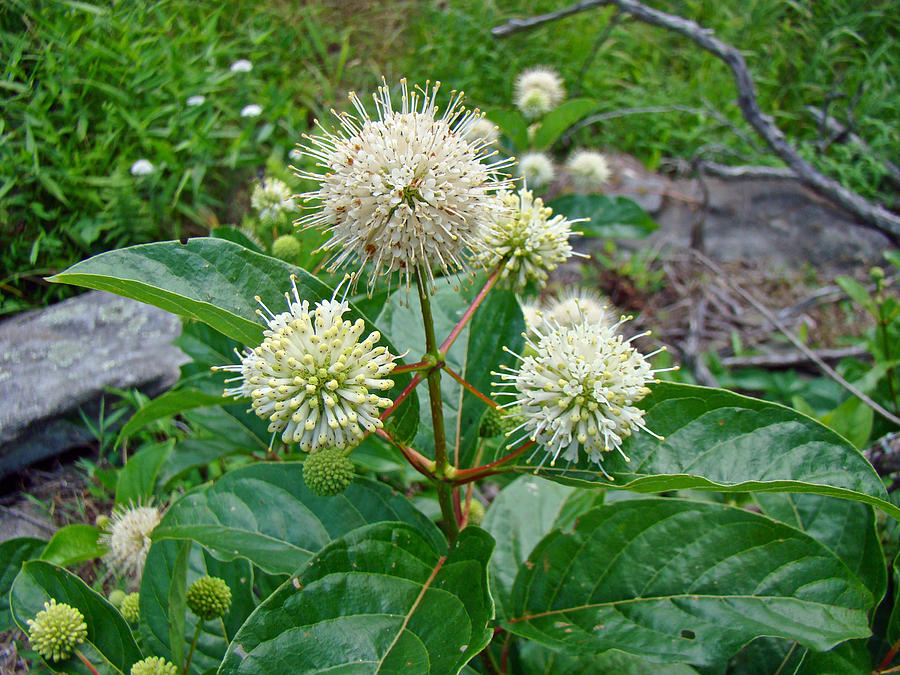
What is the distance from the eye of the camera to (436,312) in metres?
2.12

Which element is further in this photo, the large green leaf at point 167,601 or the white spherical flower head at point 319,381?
the large green leaf at point 167,601

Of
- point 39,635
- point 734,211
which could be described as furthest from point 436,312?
point 734,211

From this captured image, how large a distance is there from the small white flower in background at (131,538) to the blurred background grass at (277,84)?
1996mm

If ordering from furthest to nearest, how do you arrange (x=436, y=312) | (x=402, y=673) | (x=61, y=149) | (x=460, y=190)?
(x=61, y=149)
(x=436, y=312)
(x=460, y=190)
(x=402, y=673)

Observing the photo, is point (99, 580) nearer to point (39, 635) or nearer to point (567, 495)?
point (39, 635)

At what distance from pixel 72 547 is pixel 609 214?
2.92 m

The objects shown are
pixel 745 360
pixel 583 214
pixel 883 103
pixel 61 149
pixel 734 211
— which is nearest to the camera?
pixel 583 214

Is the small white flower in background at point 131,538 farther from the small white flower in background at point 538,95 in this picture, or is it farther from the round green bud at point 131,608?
the small white flower in background at point 538,95

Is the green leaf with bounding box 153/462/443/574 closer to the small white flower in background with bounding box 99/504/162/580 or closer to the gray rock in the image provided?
the small white flower in background with bounding box 99/504/162/580

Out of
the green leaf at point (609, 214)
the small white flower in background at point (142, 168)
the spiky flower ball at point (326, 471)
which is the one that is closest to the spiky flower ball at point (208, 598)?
the spiky flower ball at point (326, 471)

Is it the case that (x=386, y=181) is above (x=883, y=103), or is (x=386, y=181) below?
below

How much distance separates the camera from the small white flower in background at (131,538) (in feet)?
7.77

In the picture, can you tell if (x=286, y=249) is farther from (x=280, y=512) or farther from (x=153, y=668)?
(x=153, y=668)

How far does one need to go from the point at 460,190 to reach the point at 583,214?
2119 mm
